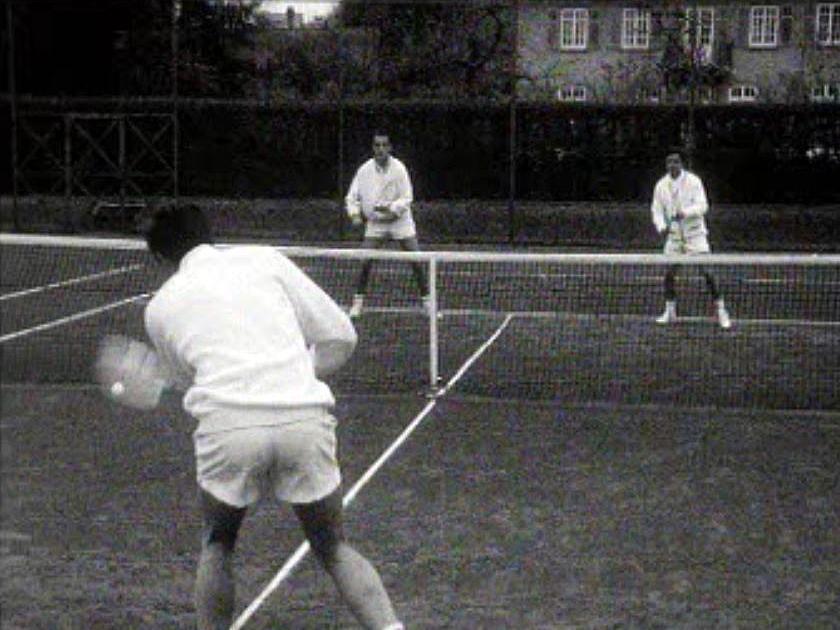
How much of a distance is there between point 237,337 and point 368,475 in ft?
11.5

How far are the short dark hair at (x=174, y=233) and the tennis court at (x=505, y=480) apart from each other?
1.66 meters

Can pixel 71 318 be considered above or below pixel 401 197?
below

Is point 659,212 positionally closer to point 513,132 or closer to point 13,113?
point 513,132

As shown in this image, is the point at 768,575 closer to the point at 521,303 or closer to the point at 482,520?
the point at 482,520

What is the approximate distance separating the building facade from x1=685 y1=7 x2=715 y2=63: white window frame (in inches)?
0.8

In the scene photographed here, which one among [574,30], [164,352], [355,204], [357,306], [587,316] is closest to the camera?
[164,352]

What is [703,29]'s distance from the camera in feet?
75.3

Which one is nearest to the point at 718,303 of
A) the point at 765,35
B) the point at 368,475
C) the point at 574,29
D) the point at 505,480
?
the point at 505,480

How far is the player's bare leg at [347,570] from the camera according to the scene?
443 cm

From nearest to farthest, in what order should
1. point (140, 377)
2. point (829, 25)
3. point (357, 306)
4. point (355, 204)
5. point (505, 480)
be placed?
1. point (140, 377)
2. point (505, 480)
3. point (357, 306)
4. point (355, 204)
5. point (829, 25)

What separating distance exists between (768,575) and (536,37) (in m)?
31.1

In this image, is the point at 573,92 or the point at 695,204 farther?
the point at 573,92

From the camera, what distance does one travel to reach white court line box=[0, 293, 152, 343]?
12508 millimetres

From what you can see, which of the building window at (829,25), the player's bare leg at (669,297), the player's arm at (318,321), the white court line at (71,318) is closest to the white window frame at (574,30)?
the building window at (829,25)
